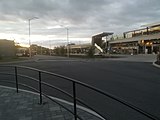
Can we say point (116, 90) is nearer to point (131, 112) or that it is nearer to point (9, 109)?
point (131, 112)

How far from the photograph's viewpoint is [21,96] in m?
8.11

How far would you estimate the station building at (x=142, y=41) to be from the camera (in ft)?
244

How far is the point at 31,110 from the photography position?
630 centimetres

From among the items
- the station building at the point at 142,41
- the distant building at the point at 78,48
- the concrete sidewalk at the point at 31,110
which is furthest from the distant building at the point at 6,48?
the distant building at the point at 78,48

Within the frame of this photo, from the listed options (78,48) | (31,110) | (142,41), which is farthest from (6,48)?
(78,48)

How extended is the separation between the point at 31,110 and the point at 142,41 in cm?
7777

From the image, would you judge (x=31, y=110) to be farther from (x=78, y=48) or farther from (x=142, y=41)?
(x=78, y=48)

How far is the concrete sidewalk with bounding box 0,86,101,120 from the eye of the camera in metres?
5.68

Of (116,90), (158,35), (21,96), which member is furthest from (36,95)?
(158,35)

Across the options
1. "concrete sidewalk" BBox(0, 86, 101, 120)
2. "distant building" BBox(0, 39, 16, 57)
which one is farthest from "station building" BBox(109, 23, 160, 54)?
"concrete sidewalk" BBox(0, 86, 101, 120)

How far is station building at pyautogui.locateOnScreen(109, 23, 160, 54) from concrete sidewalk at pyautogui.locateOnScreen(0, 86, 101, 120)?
2611 inches

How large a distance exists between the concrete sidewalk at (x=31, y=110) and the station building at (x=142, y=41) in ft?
218

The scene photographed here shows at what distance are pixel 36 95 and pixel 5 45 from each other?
5818cm

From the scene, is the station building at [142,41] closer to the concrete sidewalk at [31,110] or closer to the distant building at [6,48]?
the distant building at [6,48]
